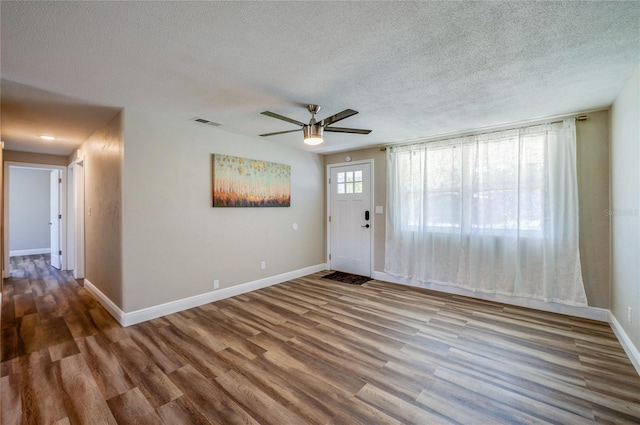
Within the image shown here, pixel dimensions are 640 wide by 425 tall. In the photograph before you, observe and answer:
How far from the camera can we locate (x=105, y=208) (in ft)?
11.6

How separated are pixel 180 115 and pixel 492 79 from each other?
129 inches

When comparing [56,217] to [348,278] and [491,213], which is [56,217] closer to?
[348,278]

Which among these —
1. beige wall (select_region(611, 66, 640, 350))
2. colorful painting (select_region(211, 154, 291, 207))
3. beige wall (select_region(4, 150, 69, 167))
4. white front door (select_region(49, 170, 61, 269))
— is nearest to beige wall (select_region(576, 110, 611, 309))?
beige wall (select_region(611, 66, 640, 350))

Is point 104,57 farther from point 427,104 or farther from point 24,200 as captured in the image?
point 24,200

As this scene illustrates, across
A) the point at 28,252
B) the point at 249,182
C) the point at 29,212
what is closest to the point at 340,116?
the point at 249,182

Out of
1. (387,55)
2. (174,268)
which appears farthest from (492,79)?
(174,268)

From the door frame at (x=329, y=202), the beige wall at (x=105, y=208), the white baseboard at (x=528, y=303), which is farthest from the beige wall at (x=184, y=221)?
the white baseboard at (x=528, y=303)

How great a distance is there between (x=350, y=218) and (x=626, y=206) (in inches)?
141

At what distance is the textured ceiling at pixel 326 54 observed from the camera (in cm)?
156

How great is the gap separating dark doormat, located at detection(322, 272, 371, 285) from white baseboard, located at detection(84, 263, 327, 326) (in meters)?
0.79

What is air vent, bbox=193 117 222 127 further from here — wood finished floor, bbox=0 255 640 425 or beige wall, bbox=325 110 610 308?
beige wall, bbox=325 110 610 308

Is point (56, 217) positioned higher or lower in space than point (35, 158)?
lower

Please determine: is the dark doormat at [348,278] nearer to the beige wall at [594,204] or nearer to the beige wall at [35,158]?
the beige wall at [594,204]

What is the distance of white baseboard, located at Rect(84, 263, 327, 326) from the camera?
3127 mm
